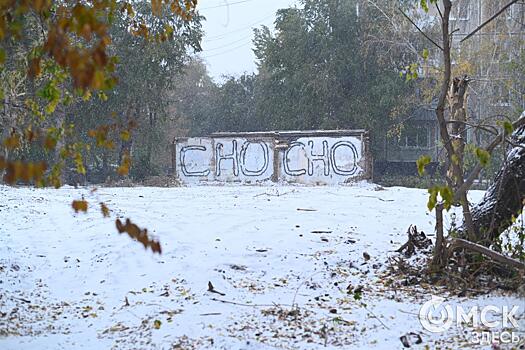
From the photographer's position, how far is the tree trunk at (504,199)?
6137mm

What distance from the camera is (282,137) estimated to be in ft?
75.2

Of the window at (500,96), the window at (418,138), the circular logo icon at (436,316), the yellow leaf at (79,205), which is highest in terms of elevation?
the window at (500,96)

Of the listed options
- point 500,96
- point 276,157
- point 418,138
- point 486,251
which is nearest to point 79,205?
point 486,251

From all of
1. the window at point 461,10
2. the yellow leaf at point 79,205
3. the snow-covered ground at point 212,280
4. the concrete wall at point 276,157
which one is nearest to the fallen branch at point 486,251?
the snow-covered ground at point 212,280

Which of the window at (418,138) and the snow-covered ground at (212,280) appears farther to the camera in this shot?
the window at (418,138)

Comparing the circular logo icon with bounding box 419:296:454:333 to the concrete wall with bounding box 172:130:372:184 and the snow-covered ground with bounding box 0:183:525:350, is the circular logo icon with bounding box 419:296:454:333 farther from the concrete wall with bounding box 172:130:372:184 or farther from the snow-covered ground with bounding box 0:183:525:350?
the concrete wall with bounding box 172:130:372:184

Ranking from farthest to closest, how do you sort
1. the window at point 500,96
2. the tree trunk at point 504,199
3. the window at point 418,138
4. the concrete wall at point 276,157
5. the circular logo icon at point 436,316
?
the window at point 418,138 < the window at point 500,96 < the concrete wall at point 276,157 < the tree trunk at point 504,199 < the circular logo icon at point 436,316

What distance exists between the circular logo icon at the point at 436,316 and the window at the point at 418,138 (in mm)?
27427

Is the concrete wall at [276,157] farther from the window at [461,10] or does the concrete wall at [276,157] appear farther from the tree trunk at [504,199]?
the tree trunk at [504,199]

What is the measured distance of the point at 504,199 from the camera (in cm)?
630

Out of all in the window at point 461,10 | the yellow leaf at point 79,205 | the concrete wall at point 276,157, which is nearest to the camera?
the yellow leaf at point 79,205

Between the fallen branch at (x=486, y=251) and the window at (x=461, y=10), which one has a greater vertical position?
the window at (x=461, y=10)

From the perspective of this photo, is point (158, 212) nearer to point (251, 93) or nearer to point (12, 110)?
point (12, 110)

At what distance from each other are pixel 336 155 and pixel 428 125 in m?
12.7
